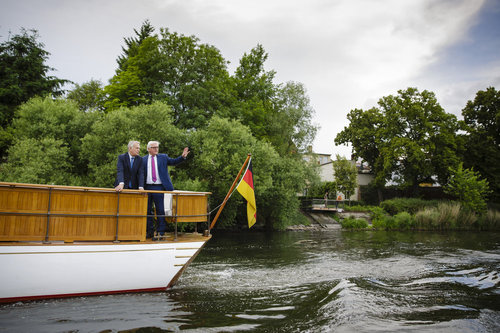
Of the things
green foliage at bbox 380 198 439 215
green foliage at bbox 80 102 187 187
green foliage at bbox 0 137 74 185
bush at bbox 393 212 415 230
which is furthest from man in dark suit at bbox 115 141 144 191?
green foliage at bbox 380 198 439 215

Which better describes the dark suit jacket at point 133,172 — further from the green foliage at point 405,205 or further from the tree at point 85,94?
the tree at point 85,94

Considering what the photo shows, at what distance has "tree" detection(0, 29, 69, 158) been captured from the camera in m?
31.6

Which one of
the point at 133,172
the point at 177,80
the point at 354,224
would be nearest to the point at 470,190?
the point at 354,224

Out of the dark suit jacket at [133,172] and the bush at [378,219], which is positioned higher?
the dark suit jacket at [133,172]

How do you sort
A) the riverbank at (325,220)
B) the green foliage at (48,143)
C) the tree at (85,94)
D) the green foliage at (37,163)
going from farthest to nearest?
the tree at (85,94) < the riverbank at (325,220) < the green foliage at (48,143) < the green foliage at (37,163)

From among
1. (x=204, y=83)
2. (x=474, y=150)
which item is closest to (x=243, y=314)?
(x=204, y=83)

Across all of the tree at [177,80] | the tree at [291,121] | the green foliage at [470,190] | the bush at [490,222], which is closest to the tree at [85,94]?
the tree at [177,80]

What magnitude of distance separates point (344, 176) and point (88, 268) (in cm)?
4081

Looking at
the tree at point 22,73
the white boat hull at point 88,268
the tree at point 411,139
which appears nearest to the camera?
the white boat hull at point 88,268

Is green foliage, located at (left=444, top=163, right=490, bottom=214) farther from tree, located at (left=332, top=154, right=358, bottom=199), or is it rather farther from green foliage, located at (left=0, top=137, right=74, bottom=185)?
green foliage, located at (left=0, top=137, right=74, bottom=185)

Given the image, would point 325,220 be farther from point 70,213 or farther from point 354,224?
point 70,213

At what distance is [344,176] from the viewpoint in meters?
44.4

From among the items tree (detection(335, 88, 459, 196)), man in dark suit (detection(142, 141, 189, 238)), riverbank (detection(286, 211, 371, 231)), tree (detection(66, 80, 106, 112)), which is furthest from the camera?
tree (detection(66, 80, 106, 112))

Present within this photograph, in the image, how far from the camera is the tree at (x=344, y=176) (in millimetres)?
43812
